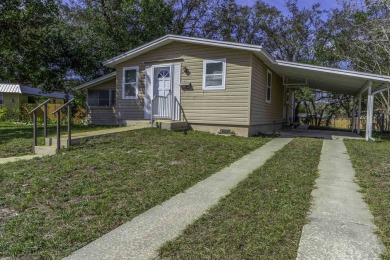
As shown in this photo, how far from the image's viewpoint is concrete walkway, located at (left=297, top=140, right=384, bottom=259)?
2518 millimetres

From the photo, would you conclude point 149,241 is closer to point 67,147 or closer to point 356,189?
point 356,189

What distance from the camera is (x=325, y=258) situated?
2416mm

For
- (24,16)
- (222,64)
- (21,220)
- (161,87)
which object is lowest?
(21,220)

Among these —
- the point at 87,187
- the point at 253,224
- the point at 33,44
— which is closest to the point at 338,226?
the point at 253,224

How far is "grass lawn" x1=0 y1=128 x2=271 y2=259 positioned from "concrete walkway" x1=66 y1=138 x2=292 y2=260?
13 centimetres

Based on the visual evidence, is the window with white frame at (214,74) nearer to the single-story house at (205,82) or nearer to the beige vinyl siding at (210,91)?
the single-story house at (205,82)

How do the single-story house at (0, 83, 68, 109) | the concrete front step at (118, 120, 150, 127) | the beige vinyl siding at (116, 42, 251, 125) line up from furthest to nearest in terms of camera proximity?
the single-story house at (0, 83, 68, 109) < the concrete front step at (118, 120, 150, 127) < the beige vinyl siding at (116, 42, 251, 125)

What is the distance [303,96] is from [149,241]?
21.4m

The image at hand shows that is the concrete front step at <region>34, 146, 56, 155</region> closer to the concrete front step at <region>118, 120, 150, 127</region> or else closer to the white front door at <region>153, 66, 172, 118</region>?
the concrete front step at <region>118, 120, 150, 127</region>

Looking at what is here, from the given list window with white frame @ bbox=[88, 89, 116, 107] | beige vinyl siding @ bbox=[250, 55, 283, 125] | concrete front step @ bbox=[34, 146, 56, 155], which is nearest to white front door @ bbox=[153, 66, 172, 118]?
beige vinyl siding @ bbox=[250, 55, 283, 125]

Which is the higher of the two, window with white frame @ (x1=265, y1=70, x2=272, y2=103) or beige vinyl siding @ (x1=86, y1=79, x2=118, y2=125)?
window with white frame @ (x1=265, y1=70, x2=272, y2=103)

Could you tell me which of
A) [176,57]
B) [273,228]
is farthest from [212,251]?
[176,57]

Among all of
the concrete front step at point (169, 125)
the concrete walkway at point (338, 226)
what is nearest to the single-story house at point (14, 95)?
the concrete front step at point (169, 125)

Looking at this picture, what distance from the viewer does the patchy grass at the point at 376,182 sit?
3.10 m
